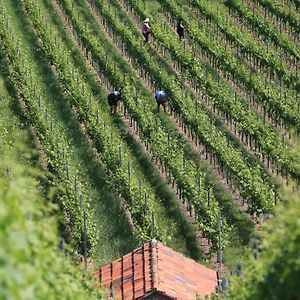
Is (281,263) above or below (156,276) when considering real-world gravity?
below

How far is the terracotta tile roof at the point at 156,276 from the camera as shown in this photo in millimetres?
17109

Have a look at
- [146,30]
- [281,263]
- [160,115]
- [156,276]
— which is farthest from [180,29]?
[281,263]

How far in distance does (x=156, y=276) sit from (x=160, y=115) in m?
11.9

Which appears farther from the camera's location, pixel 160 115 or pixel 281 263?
pixel 160 115

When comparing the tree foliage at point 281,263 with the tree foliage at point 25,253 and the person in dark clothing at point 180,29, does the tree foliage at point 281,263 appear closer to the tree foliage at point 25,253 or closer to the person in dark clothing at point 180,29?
the tree foliage at point 25,253

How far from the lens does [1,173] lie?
23828 millimetres

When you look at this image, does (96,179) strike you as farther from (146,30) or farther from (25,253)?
(25,253)

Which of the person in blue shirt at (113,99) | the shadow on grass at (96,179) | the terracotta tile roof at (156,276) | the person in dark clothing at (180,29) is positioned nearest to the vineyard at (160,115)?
the shadow on grass at (96,179)

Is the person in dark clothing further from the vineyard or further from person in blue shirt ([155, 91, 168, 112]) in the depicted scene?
person in blue shirt ([155, 91, 168, 112])

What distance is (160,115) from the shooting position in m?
28.7

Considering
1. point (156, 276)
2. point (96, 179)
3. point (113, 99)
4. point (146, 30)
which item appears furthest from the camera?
point (146, 30)

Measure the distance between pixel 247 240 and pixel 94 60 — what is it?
44.9 ft

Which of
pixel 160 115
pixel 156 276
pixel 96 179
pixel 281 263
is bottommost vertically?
pixel 281 263

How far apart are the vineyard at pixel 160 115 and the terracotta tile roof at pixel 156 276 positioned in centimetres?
233
